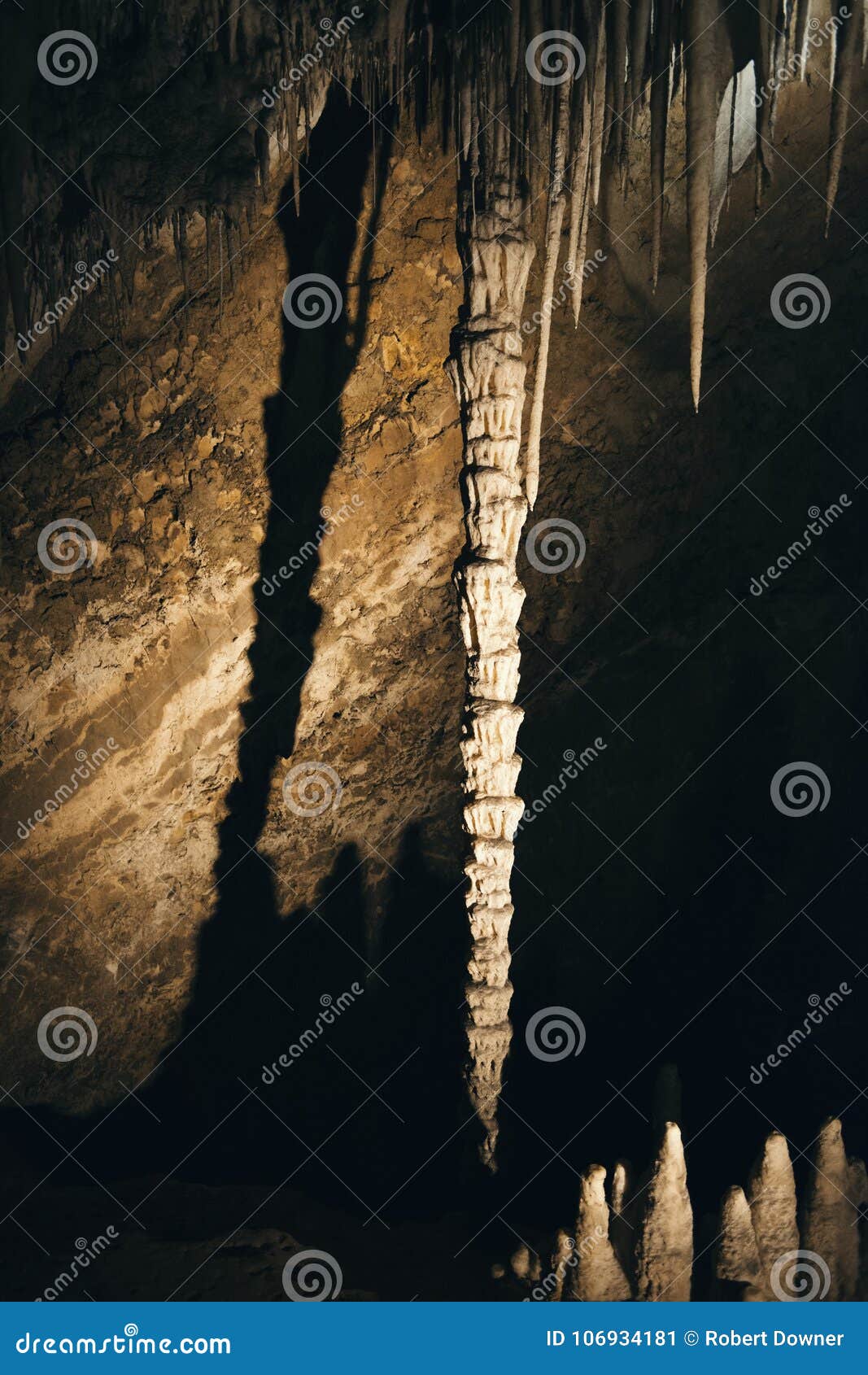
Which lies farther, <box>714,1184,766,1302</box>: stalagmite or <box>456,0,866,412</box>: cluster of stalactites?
<box>714,1184,766,1302</box>: stalagmite

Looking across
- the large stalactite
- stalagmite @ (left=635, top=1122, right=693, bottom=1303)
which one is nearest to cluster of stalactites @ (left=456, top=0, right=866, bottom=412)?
the large stalactite

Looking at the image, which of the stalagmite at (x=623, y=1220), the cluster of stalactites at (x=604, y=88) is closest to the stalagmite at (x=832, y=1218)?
the stalagmite at (x=623, y=1220)

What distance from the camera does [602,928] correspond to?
24.2ft

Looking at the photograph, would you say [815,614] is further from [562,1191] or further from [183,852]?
[183,852]

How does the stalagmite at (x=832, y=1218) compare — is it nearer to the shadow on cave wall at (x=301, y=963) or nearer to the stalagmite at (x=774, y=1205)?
the stalagmite at (x=774, y=1205)

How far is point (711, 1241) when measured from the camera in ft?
15.7

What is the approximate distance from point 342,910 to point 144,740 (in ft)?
5.32

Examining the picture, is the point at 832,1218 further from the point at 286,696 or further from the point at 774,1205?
the point at 286,696

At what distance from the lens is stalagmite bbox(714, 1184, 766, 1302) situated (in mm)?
4496

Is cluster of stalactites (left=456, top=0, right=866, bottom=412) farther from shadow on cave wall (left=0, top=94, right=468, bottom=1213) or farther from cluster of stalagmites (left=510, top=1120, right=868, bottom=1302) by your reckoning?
cluster of stalagmites (left=510, top=1120, right=868, bottom=1302)

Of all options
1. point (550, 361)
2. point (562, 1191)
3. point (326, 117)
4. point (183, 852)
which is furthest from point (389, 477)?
point (562, 1191)

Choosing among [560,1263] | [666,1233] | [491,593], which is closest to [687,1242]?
[666,1233]

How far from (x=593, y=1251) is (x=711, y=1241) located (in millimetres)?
621

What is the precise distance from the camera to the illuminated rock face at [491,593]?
15.8 ft
